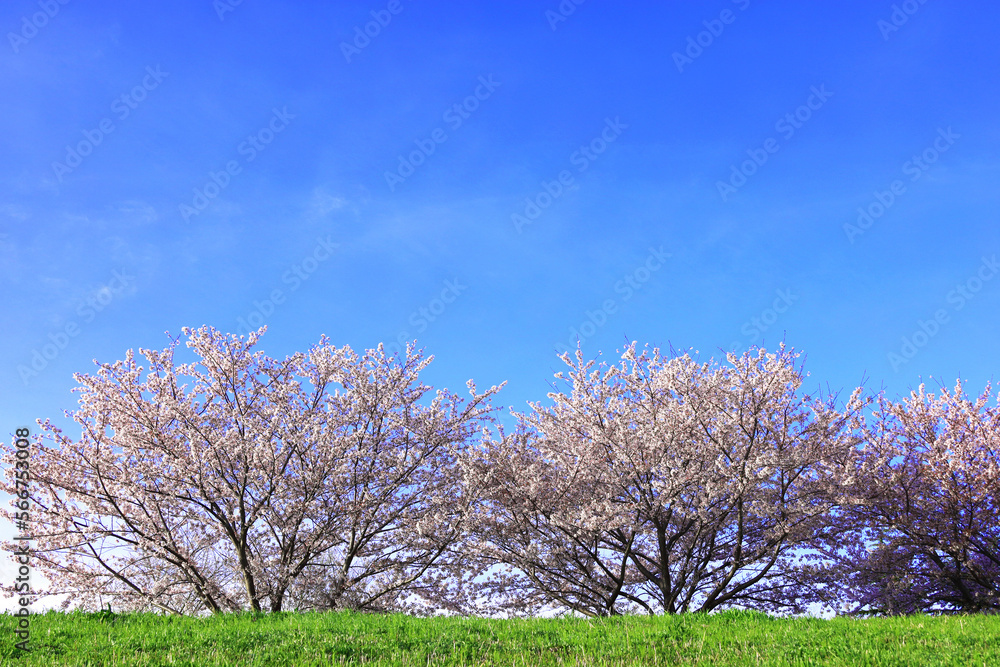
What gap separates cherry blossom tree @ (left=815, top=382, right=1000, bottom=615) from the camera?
16.0m

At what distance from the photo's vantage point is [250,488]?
14.7m

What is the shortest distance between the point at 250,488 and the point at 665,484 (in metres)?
8.83

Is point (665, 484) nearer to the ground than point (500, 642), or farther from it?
farther from it

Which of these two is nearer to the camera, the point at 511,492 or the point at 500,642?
the point at 500,642

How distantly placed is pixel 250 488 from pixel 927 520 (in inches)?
619

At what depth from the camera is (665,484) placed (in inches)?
560

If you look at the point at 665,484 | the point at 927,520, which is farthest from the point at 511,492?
the point at 927,520

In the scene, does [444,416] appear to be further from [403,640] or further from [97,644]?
[97,644]

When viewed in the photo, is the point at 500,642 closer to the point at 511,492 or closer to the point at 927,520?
the point at 511,492

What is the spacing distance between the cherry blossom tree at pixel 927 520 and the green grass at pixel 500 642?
6.25 meters

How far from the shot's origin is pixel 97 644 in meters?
8.80

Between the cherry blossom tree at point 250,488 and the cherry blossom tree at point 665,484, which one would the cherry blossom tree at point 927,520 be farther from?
the cherry blossom tree at point 250,488

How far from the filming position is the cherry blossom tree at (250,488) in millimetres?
14297

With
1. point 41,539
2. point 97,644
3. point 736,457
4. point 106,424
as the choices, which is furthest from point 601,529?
point 41,539
